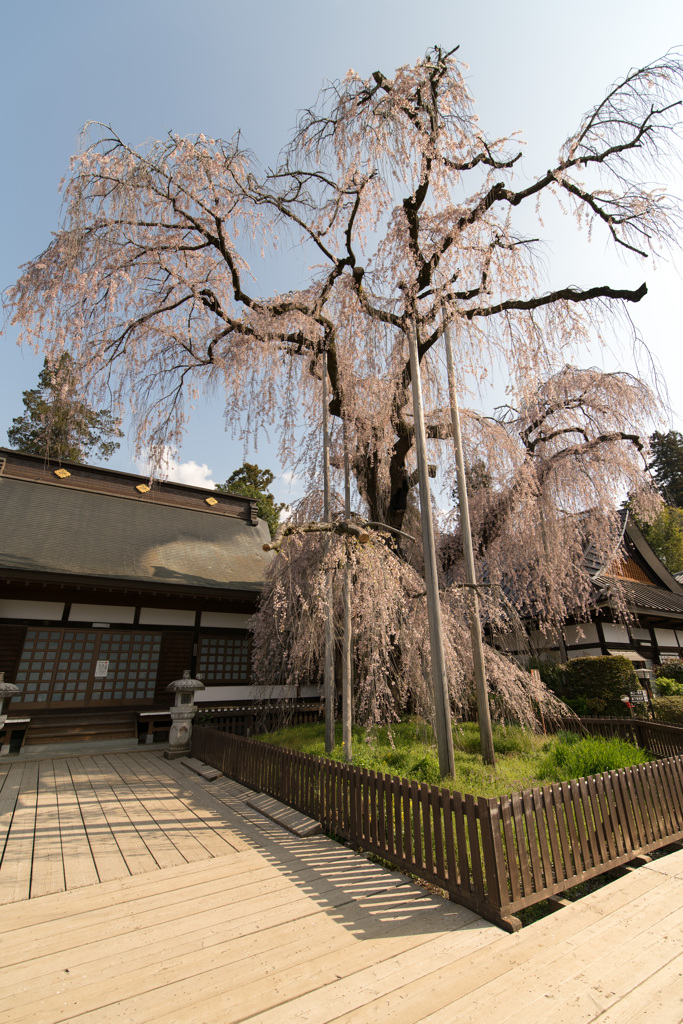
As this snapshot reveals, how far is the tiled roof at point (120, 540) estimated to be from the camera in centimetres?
1048

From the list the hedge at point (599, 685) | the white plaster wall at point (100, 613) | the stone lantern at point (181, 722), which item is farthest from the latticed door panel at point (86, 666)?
the hedge at point (599, 685)

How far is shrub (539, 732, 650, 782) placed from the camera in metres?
5.70

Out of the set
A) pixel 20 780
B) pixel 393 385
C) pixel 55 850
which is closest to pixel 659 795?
pixel 55 850

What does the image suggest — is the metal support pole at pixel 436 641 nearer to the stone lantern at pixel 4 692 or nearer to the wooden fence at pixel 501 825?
the wooden fence at pixel 501 825

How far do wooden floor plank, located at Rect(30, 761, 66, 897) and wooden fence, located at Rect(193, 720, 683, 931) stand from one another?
248cm

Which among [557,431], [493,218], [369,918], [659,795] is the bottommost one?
[369,918]

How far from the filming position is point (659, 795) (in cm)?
507

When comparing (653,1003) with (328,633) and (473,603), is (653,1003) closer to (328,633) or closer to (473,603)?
(473,603)

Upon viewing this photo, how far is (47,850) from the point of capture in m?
4.58

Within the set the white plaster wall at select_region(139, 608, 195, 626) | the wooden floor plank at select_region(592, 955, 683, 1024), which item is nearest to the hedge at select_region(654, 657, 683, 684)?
the wooden floor plank at select_region(592, 955, 683, 1024)

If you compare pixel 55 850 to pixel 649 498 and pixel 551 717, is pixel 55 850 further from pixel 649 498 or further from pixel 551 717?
pixel 649 498

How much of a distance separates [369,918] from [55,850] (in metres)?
3.22

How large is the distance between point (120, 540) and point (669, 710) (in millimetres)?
13279

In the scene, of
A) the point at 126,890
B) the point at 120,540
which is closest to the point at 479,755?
the point at 126,890
